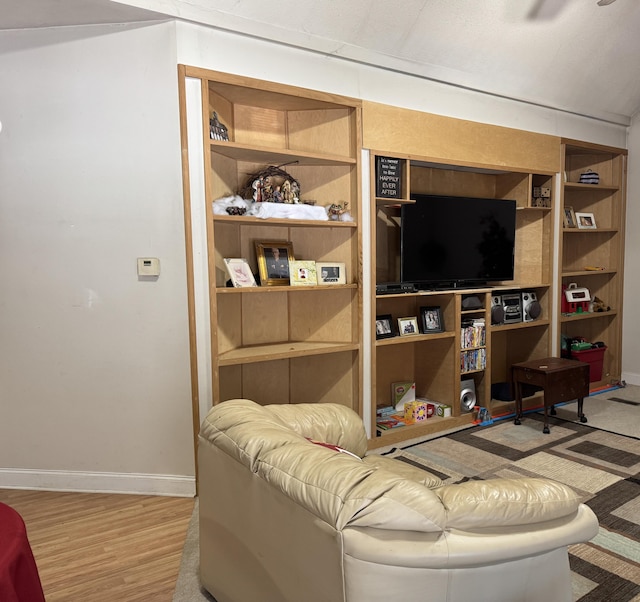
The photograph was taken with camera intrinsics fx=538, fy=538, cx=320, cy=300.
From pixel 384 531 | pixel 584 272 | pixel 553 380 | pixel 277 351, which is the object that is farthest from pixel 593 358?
pixel 384 531

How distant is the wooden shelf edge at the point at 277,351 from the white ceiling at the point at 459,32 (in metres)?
1.86

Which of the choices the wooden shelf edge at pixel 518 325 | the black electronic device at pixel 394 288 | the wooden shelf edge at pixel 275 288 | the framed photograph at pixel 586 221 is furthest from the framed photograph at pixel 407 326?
the framed photograph at pixel 586 221

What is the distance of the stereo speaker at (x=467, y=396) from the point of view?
4.35 meters

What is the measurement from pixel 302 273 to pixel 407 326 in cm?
102

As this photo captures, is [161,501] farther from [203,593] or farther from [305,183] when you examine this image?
[305,183]

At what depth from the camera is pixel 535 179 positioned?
4.76m

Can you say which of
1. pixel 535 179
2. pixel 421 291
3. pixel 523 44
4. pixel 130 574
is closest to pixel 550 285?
pixel 535 179

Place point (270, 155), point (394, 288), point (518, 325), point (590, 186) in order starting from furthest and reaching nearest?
point (590, 186) < point (518, 325) < point (394, 288) < point (270, 155)

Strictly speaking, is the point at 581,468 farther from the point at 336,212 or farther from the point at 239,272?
the point at 239,272

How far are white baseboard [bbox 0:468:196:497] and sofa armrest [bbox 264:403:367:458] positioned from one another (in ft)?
3.53

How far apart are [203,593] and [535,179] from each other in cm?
417

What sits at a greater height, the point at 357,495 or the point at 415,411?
the point at 357,495

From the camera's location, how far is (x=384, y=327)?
3912 millimetres

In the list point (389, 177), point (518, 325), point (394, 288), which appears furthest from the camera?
point (518, 325)
